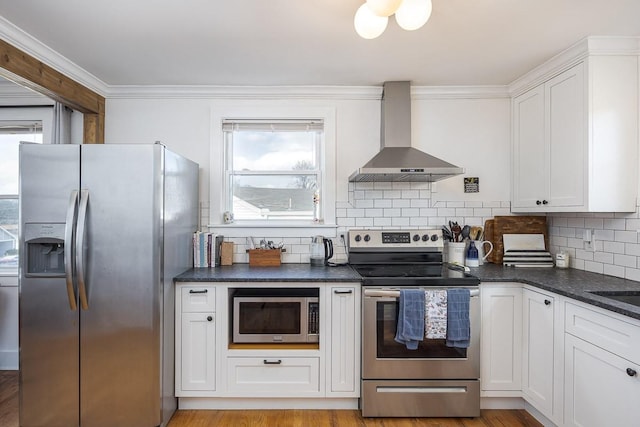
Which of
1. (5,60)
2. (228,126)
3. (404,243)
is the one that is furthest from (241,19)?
(404,243)

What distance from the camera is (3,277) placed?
296 centimetres

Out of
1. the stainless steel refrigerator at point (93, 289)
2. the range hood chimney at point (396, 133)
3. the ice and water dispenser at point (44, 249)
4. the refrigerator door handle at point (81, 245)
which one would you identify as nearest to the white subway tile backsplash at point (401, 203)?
the range hood chimney at point (396, 133)

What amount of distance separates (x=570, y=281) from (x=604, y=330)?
1.77ft

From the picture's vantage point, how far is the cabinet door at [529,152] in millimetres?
2645

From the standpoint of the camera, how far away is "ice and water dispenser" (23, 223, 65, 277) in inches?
80.4

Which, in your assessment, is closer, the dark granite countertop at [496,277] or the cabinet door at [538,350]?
the dark granite countertop at [496,277]

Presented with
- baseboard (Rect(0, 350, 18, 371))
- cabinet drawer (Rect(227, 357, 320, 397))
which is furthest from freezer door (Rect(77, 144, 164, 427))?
baseboard (Rect(0, 350, 18, 371))

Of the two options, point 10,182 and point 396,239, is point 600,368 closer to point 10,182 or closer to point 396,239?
point 396,239

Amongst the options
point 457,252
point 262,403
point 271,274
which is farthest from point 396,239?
point 262,403

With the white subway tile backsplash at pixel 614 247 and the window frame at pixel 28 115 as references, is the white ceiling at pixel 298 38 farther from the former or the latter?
the white subway tile backsplash at pixel 614 247

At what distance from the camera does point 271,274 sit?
2459 millimetres

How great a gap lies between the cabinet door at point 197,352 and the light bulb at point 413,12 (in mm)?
2100

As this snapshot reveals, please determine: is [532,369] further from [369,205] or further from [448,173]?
[369,205]

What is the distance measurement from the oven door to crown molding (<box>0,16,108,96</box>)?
270 centimetres
